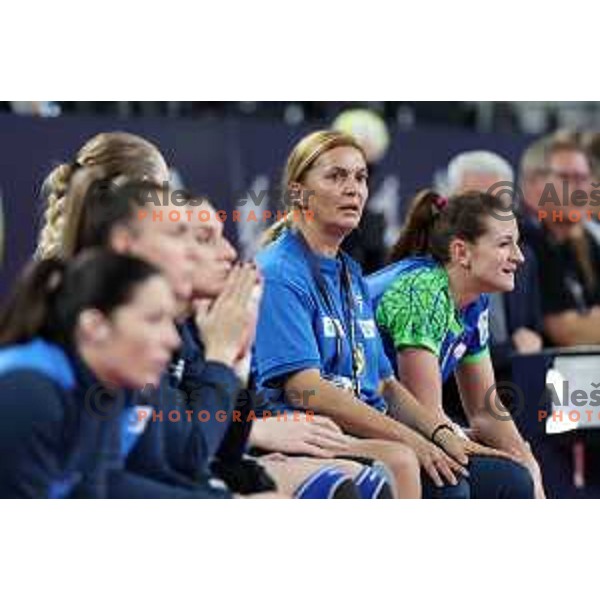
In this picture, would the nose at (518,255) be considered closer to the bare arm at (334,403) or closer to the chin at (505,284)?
the chin at (505,284)

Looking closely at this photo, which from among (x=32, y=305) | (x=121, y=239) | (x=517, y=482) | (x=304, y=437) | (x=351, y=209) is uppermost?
(x=351, y=209)

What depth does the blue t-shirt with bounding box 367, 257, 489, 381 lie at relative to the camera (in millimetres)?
4234

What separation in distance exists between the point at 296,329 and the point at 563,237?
797mm

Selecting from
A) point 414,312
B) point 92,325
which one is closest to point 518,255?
point 414,312

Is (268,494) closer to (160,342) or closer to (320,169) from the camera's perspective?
(160,342)

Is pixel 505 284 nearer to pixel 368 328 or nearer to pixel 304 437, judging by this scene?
pixel 368 328

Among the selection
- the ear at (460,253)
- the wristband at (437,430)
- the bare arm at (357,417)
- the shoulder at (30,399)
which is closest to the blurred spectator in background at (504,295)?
the ear at (460,253)

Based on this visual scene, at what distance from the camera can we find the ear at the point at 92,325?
11.7 feet

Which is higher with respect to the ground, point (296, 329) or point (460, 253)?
point (460, 253)

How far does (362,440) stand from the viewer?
407 cm

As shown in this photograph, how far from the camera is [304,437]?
4.07m

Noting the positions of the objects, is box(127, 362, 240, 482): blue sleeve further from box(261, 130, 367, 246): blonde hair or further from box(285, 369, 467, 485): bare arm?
box(261, 130, 367, 246): blonde hair

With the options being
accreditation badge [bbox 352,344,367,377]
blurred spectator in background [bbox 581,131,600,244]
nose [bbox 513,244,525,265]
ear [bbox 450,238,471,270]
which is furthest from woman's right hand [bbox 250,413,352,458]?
blurred spectator in background [bbox 581,131,600,244]
